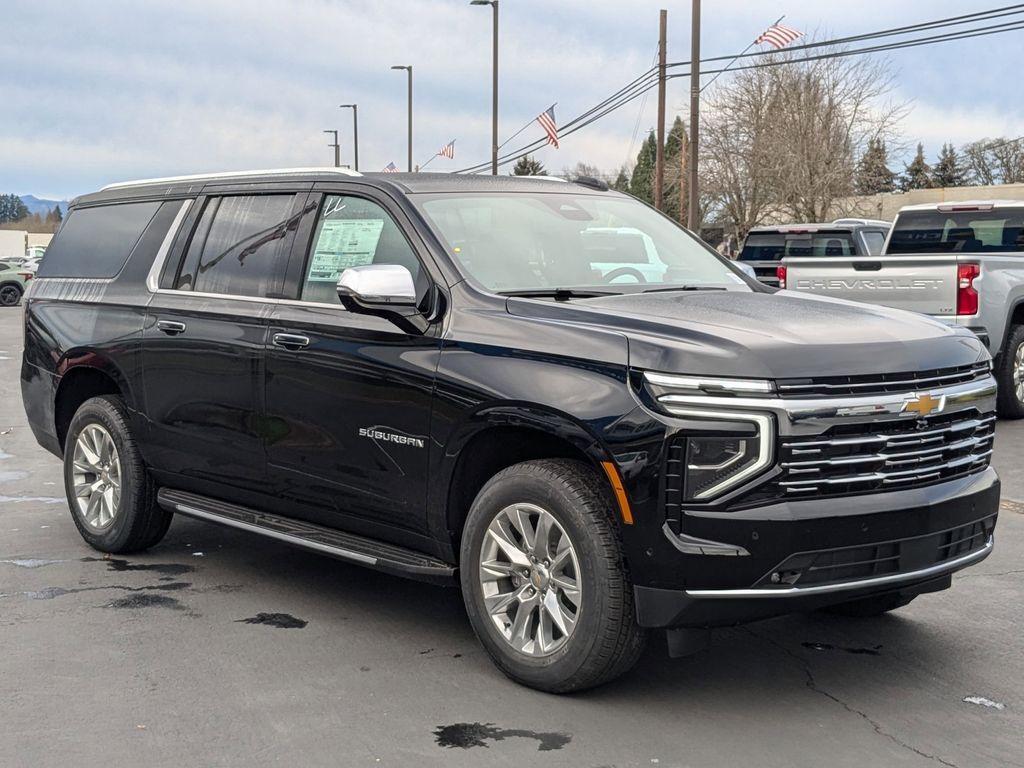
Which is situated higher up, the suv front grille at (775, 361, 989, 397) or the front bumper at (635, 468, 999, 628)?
the suv front grille at (775, 361, 989, 397)

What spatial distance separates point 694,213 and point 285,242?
84.8 ft

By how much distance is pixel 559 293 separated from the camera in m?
5.07

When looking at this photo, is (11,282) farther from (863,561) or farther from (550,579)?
(863,561)

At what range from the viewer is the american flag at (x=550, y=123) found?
34000 millimetres

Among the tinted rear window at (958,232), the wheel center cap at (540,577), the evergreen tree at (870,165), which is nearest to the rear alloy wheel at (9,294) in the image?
the evergreen tree at (870,165)

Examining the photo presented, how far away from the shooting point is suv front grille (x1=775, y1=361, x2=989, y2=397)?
4.09 m

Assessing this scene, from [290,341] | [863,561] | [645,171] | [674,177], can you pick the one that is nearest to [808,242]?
[290,341]

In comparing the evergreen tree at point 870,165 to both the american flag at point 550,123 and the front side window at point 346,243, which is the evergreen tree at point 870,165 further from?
the front side window at point 346,243

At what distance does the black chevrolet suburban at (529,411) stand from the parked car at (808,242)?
44.7 ft

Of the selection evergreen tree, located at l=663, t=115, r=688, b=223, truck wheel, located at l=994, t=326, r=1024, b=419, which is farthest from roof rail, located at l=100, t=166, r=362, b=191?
evergreen tree, located at l=663, t=115, r=688, b=223

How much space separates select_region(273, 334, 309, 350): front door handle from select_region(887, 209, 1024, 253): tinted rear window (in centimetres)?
1036

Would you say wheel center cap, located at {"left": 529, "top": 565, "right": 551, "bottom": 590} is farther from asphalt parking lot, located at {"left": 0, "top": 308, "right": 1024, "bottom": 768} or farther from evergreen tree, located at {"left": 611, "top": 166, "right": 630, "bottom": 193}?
evergreen tree, located at {"left": 611, "top": 166, "right": 630, "bottom": 193}

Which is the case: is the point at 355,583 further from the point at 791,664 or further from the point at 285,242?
the point at 791,664

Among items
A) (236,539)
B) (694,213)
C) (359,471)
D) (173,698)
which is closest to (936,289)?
(236,539)
